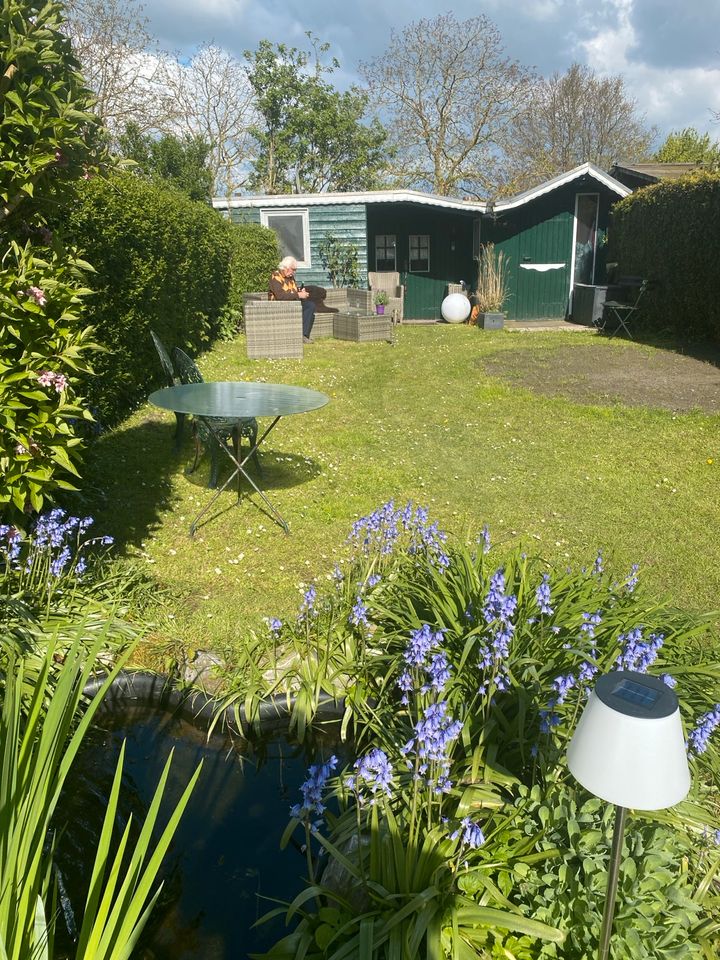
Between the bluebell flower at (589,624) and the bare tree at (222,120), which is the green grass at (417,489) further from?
the bare tree at (222,120)

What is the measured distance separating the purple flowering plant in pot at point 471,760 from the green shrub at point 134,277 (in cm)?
311

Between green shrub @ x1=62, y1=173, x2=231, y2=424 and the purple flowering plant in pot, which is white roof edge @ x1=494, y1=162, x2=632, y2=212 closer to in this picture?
green shrub @ x1=62, y1=173, x2=231, y2=424

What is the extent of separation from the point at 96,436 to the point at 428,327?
10987 mm

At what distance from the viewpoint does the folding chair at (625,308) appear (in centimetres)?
1394

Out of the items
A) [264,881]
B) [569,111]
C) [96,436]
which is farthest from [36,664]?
[569,111]

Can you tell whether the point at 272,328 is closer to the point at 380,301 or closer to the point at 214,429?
the point at 380,301

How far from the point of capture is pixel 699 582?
4336mm

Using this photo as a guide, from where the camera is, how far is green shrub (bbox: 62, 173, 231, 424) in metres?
6.33

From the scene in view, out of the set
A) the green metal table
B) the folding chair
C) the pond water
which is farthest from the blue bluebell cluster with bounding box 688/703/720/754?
the folding chair

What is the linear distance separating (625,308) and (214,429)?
11.4 meters

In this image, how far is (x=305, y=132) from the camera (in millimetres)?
31844

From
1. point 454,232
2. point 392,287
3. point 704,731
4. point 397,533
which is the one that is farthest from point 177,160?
point 704,731

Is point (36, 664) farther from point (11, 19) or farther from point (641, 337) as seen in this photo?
point (641, 337)

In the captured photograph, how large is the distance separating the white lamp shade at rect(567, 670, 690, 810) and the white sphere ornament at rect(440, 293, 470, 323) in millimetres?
16045
